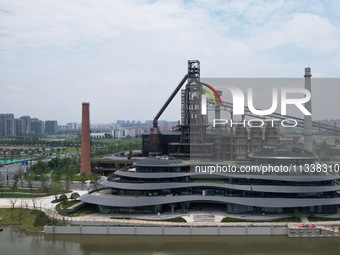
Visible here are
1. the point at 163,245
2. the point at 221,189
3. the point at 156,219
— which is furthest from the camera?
the point at 221,189

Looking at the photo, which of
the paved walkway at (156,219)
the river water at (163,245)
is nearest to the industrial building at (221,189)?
the paved walkway at (156,219)

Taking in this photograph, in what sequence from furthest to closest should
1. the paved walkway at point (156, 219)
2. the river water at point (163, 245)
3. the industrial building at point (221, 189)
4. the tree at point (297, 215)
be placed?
the industrial building at point (221, 189) < the tree at point (297, 215) < the paved walkway at point (156, 219) < the river water at point (163, 245)

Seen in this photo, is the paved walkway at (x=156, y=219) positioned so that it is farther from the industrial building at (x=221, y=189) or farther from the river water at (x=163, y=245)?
the river water at (x=163, y=245)

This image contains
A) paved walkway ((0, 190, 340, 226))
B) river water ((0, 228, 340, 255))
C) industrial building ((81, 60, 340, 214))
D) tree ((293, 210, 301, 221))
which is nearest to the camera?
river water ((0, 228, 340, 255))

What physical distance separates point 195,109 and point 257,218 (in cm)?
1601

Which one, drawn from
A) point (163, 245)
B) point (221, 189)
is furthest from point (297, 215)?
point (163, 245)

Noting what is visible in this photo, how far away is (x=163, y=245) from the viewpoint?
23156 millimetres

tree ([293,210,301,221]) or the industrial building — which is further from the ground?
the industrial building

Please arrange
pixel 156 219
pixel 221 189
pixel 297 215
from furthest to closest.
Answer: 1. pixel 221 189
2. pixel 156 219
3. pixel 297 215

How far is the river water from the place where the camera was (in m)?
22.0

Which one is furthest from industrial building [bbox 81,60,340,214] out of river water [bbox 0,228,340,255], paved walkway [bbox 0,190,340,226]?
river water [bbox 0,228,340,255]

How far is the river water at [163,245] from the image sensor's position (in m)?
22.0

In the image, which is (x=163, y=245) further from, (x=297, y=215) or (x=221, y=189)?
(x=297, y=215)

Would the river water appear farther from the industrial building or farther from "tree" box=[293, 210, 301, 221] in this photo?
the industrial building
